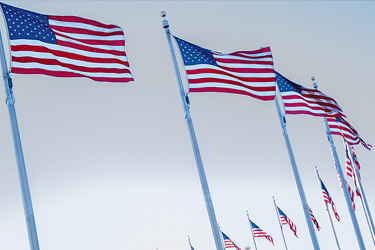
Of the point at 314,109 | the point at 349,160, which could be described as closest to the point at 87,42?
the point at 314,109

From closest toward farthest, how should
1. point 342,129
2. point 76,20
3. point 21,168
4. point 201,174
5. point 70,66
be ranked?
point 21,168
point 70,66
point 76,20
point 201,174
point 342,129

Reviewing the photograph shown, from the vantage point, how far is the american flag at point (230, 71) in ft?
65.4

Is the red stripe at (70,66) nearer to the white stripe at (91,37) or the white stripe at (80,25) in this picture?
the white stripe at (91,37)

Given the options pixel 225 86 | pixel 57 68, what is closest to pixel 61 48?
pixel 57 68

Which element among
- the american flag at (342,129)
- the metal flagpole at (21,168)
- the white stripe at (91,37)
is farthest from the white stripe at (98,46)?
the american flag at (342,129)

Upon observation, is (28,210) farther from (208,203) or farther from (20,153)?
(208,203)

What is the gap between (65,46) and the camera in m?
17.4

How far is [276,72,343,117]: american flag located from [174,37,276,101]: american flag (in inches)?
115

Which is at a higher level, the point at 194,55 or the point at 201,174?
the point at 194,55

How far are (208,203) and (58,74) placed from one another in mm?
6215

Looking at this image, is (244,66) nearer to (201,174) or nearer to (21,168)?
(201,174)

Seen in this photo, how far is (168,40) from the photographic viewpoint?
20953mm

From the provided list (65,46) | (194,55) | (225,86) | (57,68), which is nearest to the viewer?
(57,68)

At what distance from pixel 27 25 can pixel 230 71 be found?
24.6 ft
